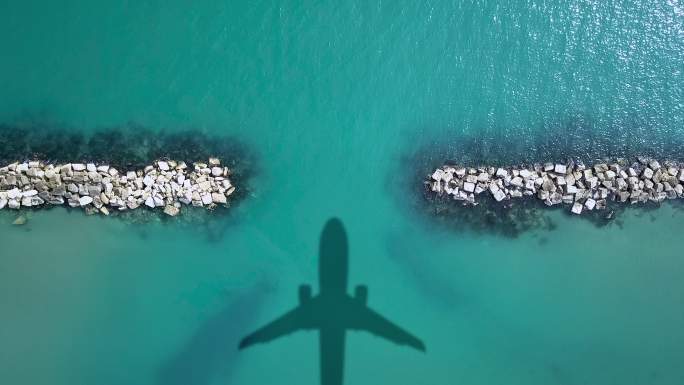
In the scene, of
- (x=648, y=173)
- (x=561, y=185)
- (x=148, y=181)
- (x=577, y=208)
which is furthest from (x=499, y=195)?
(x=148, y=181)

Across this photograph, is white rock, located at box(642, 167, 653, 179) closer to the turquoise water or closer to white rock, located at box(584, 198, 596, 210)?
the turquoise water

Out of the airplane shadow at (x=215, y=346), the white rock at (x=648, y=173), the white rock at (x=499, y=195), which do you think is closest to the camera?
the airplane shadow at (x=215, y=346)

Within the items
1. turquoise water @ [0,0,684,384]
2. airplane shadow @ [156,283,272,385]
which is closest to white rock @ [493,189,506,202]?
turquoise water @ [0,0,684,384]

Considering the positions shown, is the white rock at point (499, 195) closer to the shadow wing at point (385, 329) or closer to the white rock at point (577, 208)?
the white rock at point (577, 208)

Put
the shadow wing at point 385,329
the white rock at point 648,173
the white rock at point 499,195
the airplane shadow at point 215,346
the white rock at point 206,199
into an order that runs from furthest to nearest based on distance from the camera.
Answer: the white rock at point 648,173, the white rock at point 499,195, the white rock at point 206,199, the shadow wing at point 385,329, the airplane shadow at point 215,346

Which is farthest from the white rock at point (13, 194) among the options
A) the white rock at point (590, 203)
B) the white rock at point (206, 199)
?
the white rock at point (590, 203)

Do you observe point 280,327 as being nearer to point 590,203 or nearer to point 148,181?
point 148,181

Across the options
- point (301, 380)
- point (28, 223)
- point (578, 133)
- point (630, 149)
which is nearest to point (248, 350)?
point (301, 380)
